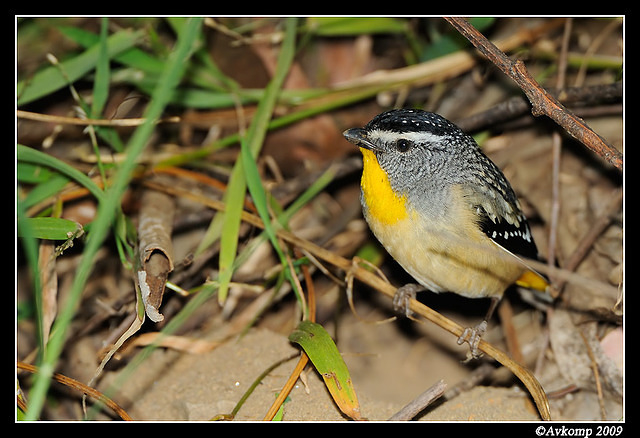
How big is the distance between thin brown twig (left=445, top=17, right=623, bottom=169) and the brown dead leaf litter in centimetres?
87

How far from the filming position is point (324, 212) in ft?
17.9

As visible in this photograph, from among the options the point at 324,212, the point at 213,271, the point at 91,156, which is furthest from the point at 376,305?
the point at 91,156

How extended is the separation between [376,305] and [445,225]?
170cm

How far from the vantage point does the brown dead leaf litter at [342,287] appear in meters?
4.05

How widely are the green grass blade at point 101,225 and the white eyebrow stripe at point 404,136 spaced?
4.13ft

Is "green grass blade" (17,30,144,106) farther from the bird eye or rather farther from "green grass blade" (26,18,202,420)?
the bird eye

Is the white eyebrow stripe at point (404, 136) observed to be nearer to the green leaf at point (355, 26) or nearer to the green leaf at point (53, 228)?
the green leaf at point (53, 228)

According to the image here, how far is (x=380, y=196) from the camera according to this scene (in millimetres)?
3887

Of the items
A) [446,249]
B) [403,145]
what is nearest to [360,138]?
[403,145]

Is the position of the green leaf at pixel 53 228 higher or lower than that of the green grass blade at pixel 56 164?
lower

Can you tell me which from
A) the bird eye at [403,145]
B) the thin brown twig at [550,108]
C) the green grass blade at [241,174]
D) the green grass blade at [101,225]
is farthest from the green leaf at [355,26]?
the thin brown twig at [550,108]

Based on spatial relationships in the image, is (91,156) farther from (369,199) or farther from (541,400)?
(541,400)

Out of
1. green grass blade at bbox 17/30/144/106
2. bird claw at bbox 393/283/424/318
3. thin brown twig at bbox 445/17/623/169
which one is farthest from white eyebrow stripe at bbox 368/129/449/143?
green grass blade at bbox 17/30/144/106

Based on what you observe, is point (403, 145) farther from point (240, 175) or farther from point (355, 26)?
point (355, 26)
